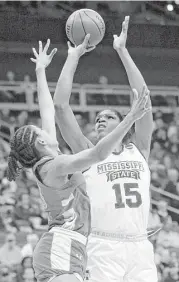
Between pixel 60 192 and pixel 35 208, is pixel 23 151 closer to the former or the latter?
pixel 60 192

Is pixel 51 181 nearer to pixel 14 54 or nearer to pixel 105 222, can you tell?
pixel 105 222

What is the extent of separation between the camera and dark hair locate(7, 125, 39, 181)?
13.2 ft

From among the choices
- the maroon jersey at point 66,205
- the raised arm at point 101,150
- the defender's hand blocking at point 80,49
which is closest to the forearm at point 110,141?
the raised arm at point 101,150

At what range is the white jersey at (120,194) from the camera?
5.14 m

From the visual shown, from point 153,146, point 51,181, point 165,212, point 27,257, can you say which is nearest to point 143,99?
point 51,181

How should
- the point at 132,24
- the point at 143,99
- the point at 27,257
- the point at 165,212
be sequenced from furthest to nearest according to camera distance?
the point at 132,24 < the point at 165,212 < the point at 27,257 < the point at 143,99

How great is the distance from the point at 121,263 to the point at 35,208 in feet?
24.4

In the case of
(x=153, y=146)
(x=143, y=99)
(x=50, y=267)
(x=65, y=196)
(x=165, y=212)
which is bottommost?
(x=165, y=212)

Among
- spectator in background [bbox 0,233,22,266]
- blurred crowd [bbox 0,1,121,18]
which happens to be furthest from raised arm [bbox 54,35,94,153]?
blurred crowd [bbox 0,1,121,18]

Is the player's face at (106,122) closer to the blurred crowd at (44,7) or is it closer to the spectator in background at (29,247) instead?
the spectator in background at (29,247)

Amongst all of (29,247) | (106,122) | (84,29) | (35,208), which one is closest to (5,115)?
(35,208)

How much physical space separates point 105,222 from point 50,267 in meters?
1.31

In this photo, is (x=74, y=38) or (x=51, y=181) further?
(x=74, y=38)

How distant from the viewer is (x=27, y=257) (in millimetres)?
9930
